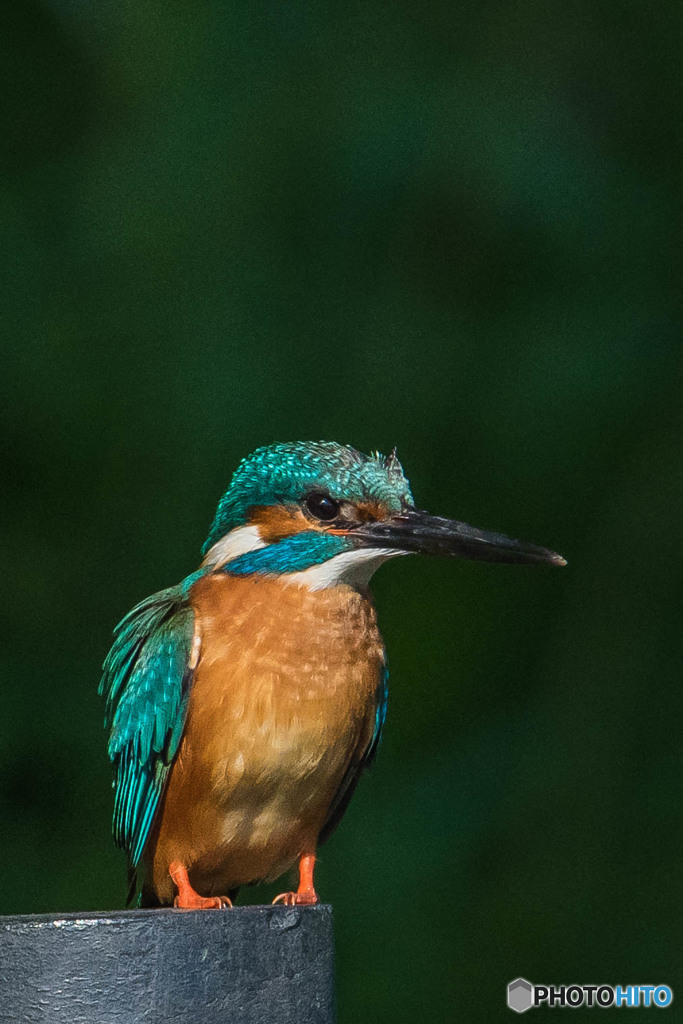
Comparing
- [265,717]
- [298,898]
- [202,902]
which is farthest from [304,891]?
[265,717]

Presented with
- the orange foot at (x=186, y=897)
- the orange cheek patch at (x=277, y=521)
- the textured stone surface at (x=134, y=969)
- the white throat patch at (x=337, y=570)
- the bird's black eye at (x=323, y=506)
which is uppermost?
the bird's black eye at (x=323, y=506)

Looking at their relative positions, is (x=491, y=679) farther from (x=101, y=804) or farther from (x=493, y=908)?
(x=101, y=804)

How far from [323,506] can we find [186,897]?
1.89 ft

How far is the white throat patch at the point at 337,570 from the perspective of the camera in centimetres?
195

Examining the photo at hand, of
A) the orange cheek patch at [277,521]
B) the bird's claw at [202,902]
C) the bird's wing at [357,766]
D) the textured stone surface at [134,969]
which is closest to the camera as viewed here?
the textured stone surface at [134,969]

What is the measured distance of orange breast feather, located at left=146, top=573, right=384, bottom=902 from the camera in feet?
6.26

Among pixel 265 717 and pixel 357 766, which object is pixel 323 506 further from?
pixel 357 766

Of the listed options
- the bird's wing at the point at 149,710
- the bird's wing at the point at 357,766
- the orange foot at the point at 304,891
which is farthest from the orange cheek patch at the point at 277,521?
the orange foot at the point at 304,891

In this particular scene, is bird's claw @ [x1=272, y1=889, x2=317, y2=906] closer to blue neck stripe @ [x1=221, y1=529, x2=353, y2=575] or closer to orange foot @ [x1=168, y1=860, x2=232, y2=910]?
orange foot @ [x1=168, y1=860, x2=232, y2=910]

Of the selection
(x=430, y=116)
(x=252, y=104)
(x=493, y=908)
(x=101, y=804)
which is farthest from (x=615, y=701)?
(x=252, y=104)

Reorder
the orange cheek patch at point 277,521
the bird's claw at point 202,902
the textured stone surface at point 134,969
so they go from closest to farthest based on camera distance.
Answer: the textured stone surface at point 134,969 < the bird's claw at point 202,902 < the orange cheek patch at point 277,521

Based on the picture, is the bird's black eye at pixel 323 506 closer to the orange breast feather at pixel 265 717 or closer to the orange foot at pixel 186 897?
the orange breast feather at pixel 265 717

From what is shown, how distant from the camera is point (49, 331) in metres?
3.83

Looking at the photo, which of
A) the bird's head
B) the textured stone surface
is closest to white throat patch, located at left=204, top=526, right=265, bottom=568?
the bird's head
